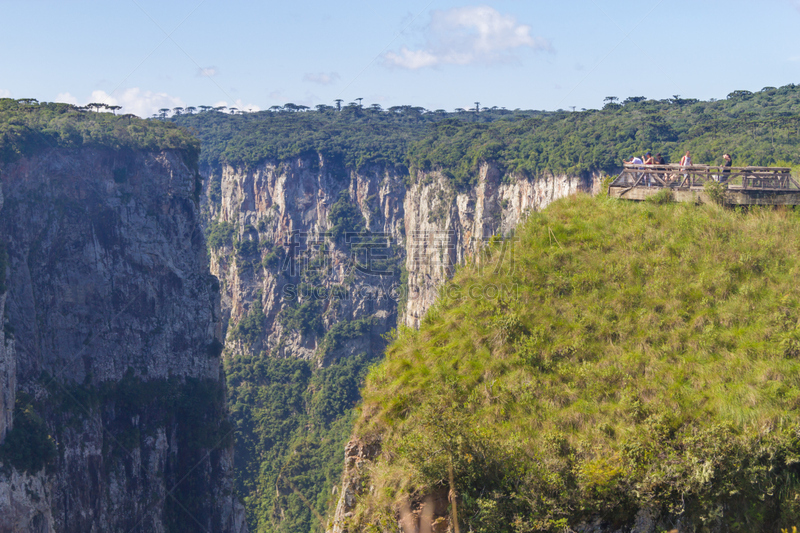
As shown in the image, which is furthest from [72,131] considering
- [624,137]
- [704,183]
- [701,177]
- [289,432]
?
[624,137]

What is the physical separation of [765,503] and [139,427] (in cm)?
3962

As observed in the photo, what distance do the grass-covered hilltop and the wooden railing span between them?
1.13 meters

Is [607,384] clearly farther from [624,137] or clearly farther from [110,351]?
[624,137]

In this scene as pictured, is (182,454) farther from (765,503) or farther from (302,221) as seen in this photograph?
(302,221)

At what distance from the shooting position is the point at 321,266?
309ft

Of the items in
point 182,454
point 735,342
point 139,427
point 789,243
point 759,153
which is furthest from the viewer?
point 759,153


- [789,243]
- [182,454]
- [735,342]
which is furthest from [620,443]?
[182,454]

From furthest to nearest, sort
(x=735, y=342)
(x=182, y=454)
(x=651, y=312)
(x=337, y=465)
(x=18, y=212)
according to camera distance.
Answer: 1. (x=337, y=465)
2. (x=182, y=454)
3. (x=18, y=212)
4. (x=651, y=312)
5. (x=735, y=342)

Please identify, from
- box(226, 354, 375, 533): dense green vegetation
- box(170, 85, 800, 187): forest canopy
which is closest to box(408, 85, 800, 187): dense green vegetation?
box(170, 85, 800, 187): forest canopy

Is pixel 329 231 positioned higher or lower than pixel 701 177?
lower

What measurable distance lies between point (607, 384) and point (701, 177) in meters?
8.91

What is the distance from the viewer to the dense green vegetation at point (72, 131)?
39.9 metres

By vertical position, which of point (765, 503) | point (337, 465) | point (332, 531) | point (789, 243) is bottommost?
point (337, 465)

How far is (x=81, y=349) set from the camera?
40031 mm
